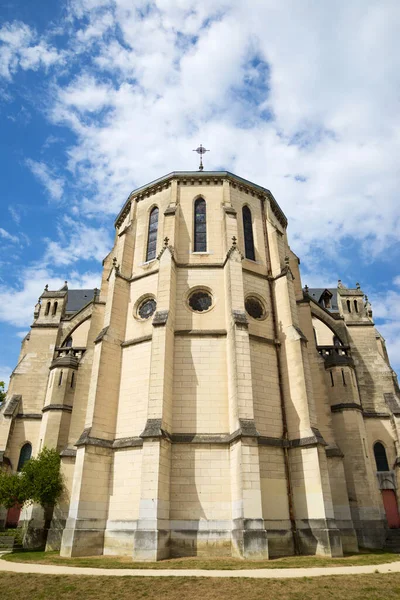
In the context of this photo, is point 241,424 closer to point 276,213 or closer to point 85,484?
point 85,484

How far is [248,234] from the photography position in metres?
21.2

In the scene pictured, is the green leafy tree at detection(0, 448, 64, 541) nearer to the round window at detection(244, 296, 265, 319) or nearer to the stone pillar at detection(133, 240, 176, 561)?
the stone pillar at detection(133, 240, 176, 561)

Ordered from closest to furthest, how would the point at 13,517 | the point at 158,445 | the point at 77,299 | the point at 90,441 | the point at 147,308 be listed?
the point at 158,445, the point at 90,441, the point at 147,308, the point at 13,517, the point at 77,299

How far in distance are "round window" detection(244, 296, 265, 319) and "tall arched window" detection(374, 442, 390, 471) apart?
10.8m

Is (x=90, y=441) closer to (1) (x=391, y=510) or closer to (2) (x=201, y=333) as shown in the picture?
(2) (x=201, y=333)

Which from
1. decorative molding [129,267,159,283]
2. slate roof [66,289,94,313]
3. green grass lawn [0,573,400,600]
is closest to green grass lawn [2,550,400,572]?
green grass lawn [0,573,400,600]

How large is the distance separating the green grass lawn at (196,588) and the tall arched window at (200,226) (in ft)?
46.7

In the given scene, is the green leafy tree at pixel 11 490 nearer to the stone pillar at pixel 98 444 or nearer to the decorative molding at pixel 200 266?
the stone pillar at pixel 98 444

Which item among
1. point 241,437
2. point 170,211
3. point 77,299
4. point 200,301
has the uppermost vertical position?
point 77,299

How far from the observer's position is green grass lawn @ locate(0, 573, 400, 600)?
7938mm

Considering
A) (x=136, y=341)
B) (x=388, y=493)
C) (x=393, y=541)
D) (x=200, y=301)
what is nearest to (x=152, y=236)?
(x=200, y=301)

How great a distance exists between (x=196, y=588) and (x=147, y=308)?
40.1 feet

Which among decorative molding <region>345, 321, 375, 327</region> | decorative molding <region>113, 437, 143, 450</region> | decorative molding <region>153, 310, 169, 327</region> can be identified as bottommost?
decorative molding <region>113, 437, 143, 450</region>

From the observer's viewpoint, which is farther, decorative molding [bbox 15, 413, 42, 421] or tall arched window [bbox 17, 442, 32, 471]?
decorative molding [bbox 15, 413, 42, 421]
